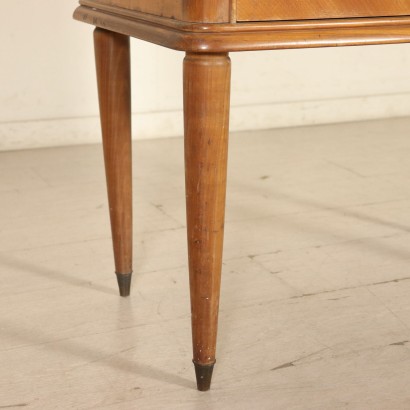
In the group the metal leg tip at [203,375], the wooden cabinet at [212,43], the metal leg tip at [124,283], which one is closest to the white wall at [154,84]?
the metal leg tip at [124,283]

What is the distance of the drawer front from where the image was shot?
2.96 feet

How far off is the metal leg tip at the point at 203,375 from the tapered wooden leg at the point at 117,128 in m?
0.35

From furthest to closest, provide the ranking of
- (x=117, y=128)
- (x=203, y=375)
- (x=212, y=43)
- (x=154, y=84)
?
(x=154, y=84)
(x=117, y=128)
(x=203, y=375)
(x=212, y=43)

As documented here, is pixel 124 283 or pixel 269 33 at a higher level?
pixel 269 33

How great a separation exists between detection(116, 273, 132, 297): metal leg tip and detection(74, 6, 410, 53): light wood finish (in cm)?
48

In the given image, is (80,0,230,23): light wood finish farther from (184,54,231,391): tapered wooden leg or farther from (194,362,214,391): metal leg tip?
(194,362,214,391): metal leg tip

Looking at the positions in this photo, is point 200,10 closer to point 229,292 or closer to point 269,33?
point 269,33

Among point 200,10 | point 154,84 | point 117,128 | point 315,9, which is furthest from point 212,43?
point 154,84

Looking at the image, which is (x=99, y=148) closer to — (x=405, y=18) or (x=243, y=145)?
(x=243, y=145)

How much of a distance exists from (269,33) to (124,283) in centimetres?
61

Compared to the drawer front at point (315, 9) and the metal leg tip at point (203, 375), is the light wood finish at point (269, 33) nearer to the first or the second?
the drawer front at point (315, 9)

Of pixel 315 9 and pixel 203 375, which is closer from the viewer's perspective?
pixel 315 9

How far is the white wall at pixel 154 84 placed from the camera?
246cm

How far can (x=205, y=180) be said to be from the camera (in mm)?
945
